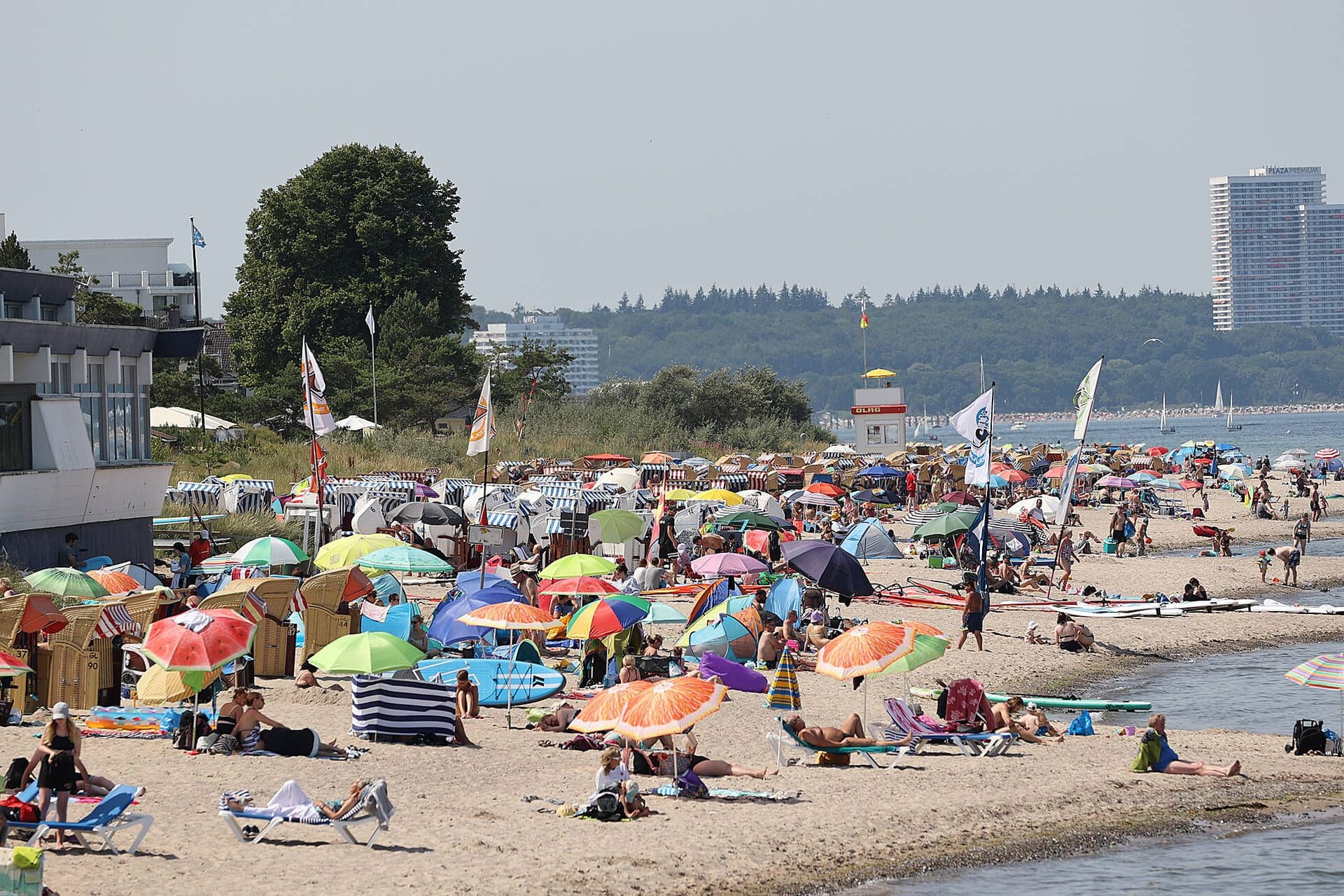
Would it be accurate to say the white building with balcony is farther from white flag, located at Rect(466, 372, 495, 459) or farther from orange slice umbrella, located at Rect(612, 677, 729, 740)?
orange slice umbrella, located at Rect(612, 677, 729, 740)

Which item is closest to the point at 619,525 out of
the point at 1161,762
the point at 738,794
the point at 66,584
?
the point at 66,584

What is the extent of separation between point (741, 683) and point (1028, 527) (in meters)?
18.5

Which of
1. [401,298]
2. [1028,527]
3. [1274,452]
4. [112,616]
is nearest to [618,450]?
[401,298]

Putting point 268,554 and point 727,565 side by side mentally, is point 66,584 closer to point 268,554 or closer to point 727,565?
point 268,554

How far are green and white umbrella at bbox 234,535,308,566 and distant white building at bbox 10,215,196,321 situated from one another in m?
72.5

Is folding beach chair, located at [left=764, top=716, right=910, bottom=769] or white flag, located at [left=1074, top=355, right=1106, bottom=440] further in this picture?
white flag, located at [left=1074, top=355, right=1106, bottom=440]

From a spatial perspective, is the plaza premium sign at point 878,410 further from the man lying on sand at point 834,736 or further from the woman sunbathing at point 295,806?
the woman sunbathing at point 295,806

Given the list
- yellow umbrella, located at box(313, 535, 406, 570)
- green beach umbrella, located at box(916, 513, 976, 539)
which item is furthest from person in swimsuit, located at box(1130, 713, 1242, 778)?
green beach umbrella, located at box(916, 513, 976, 539)

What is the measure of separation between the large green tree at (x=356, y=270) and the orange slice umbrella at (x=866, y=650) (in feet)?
133

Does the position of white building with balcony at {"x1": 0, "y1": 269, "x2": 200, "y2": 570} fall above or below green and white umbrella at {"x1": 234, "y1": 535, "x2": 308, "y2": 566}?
above

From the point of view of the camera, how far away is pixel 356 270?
56.4m

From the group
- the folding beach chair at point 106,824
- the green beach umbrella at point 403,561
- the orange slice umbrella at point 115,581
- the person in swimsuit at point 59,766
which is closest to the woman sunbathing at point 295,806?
the folding beach chair at point 106,824

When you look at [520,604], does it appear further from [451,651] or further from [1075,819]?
[1075,819]

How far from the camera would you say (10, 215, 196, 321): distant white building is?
8962 centimetres
